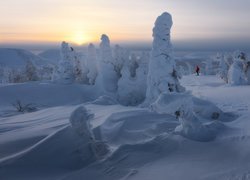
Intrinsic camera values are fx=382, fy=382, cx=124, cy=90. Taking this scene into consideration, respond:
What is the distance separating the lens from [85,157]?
9477mm

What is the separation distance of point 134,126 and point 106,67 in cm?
2628

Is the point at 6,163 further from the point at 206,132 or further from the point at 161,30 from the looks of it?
the point at 161,30

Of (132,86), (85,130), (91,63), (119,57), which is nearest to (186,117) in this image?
(85,130)

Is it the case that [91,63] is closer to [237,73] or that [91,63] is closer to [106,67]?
[106,67]

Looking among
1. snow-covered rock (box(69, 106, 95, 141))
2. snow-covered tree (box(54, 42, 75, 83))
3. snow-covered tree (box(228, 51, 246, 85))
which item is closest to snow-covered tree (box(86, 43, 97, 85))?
snow-covered tree (box(54, 42, 75, 83))

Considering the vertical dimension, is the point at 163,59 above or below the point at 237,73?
above

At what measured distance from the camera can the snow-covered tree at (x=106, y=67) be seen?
125 ft

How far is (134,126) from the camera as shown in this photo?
12344 millimetres

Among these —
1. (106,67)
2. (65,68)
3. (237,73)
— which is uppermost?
(106,67)

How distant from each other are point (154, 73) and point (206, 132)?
1647cm

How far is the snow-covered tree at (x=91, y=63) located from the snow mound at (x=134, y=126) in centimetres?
2761

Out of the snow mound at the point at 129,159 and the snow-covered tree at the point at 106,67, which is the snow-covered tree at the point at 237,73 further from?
the snow mound at the point at 129,159

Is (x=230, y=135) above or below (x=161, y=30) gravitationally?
below

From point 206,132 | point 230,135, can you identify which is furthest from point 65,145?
point 230,135
